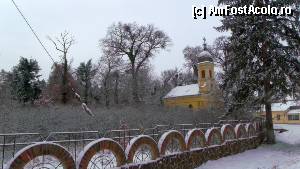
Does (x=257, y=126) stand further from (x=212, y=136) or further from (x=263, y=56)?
(x=212, y=136)

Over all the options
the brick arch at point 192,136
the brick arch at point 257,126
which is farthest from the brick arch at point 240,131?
the brick arch at point 192,136

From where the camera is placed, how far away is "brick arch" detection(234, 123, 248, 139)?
17.5 m

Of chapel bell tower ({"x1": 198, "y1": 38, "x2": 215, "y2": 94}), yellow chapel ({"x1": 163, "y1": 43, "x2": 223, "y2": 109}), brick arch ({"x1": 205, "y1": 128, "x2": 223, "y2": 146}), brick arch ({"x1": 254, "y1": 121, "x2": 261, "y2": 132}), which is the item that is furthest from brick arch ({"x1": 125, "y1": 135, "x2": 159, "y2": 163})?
chapel bell tower ({"x1": 198, "y1": 38, "x2": 215, "y2": 94})

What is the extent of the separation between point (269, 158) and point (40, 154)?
40.3 feet

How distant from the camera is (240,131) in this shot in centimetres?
1814

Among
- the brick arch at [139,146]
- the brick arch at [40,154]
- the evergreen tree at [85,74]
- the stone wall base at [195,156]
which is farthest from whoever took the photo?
the evergreen tree at [85,74]

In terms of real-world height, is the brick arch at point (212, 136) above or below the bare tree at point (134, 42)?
below

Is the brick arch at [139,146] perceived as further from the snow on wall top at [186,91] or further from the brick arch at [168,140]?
the snow on wall top at [186,91]

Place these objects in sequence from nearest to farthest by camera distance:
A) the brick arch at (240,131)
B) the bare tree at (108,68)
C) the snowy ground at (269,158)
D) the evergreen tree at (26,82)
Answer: the snowy ground at (269,158), the brick arch at (240,131), the evergreen tree at (26,82), the bare tree at (108,68)

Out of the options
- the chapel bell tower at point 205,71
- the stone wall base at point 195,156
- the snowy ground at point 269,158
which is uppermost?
the chapel bell tower at point 205,71

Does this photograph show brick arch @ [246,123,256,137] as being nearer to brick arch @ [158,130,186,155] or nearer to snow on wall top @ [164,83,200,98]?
brick arch @ [158,130,186,155]

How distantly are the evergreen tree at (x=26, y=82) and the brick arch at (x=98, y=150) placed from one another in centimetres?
3381

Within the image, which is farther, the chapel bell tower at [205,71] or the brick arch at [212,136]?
the chapel bell tower at [205,71]

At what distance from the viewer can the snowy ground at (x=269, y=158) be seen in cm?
1373
